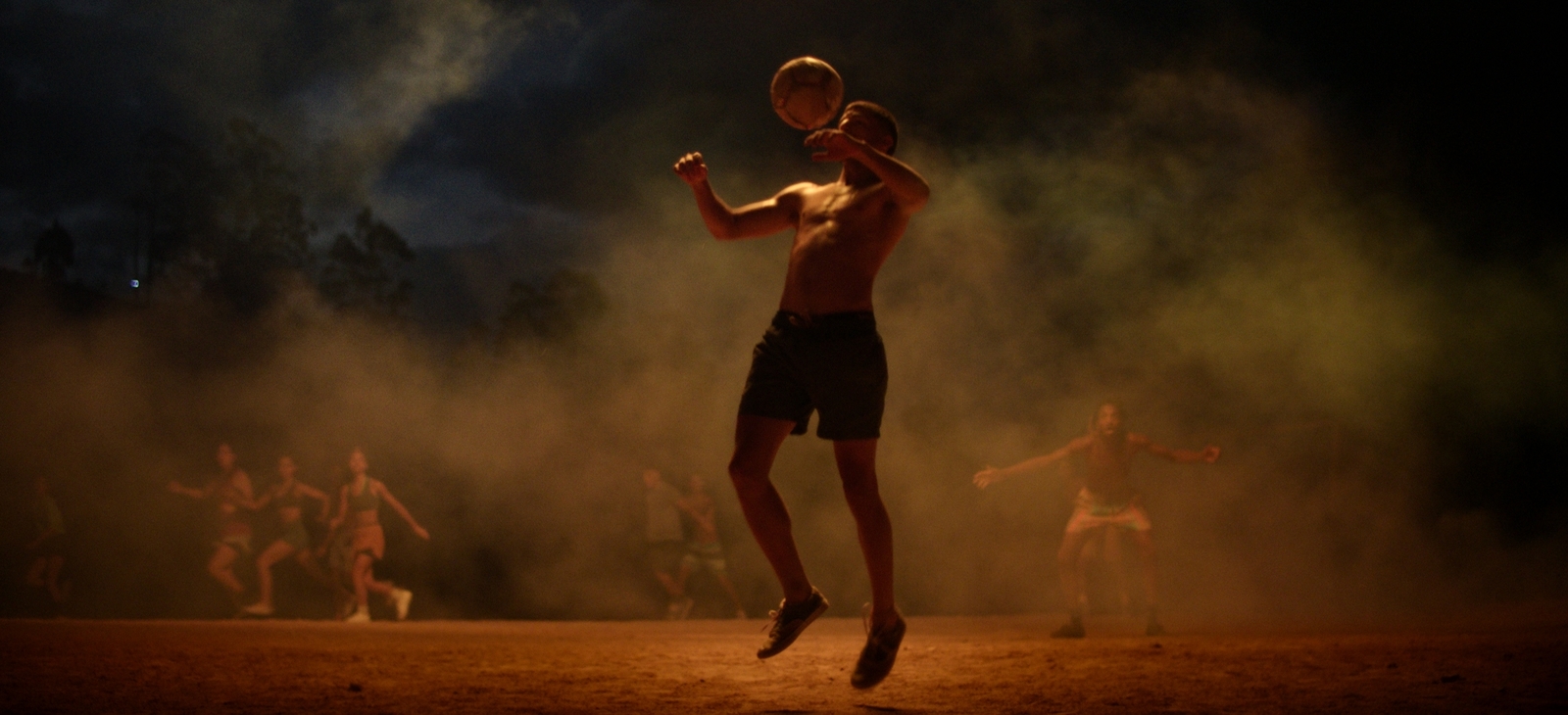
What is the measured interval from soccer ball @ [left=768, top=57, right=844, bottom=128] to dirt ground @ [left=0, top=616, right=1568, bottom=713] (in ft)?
7.21

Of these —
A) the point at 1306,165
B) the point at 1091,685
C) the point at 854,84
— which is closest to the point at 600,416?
the point at 854,84

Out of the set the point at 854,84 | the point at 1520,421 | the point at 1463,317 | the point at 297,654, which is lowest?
the point at 297,654

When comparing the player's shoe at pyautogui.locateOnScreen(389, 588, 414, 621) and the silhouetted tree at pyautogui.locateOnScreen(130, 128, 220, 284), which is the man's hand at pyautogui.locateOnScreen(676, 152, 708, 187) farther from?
the silhouetted tree at pyautogui.locateOnScreen(130, 128, 220, 284)

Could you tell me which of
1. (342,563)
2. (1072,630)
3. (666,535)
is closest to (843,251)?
(1072,630)

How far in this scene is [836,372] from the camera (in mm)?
3668

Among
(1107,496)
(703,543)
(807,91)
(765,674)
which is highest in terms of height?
(807,91)

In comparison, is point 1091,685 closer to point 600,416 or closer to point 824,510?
point 824,510

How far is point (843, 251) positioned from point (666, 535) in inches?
349

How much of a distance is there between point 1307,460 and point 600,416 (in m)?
8.46

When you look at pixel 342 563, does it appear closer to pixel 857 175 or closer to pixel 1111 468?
pixel 1111 468

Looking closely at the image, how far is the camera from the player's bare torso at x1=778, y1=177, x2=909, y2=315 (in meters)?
3.73

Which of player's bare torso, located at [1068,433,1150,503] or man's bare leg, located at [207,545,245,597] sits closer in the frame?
player's bare torso, located at [1068,433,1150,503]

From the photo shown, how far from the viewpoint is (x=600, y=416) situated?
13906 mm

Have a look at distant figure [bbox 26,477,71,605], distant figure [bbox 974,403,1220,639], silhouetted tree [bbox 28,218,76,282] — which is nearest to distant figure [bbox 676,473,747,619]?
distant figure [bbox 974,403,1220,639]
